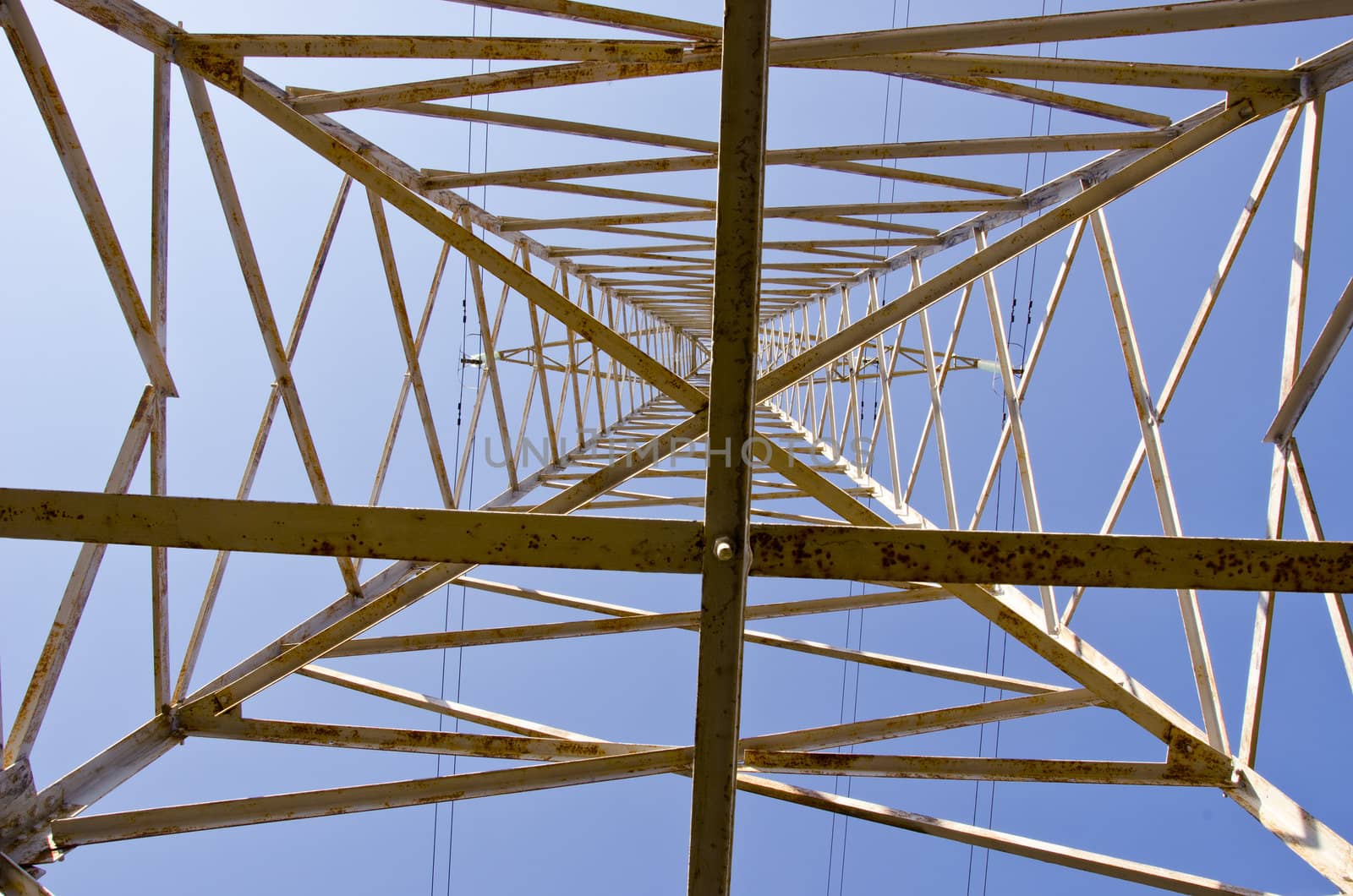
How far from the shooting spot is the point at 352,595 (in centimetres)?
707

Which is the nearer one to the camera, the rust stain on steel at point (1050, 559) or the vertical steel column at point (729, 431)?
the vertical steel column at point (729, 431)

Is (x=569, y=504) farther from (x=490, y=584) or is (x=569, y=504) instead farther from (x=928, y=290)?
(x=490, y=584)

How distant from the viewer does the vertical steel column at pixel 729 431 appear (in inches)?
121

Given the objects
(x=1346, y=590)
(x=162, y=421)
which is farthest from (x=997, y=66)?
(x=162, y=421)

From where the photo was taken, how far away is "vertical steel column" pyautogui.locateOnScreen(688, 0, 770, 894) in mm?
3084

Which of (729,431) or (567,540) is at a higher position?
(729,431)

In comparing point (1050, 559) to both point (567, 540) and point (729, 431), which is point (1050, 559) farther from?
point (567, 540)

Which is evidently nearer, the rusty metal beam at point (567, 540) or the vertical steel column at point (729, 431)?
the vertical steel column at point (729, 431)

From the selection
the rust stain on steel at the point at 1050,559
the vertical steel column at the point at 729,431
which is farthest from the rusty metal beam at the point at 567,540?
the vertical steel column at the point at 729,431

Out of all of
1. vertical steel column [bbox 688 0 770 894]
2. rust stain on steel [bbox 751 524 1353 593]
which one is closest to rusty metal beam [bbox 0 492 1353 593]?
rust stain on steel [bbox 751 524 1353 593]

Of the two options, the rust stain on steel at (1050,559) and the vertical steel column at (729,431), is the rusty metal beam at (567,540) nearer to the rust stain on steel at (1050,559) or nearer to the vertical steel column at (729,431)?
the rust stain on steel at (1050,559)

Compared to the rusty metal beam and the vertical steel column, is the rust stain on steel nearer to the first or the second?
the rusty metal beam

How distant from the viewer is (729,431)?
3193 millimetres

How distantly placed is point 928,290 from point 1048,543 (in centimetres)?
261
